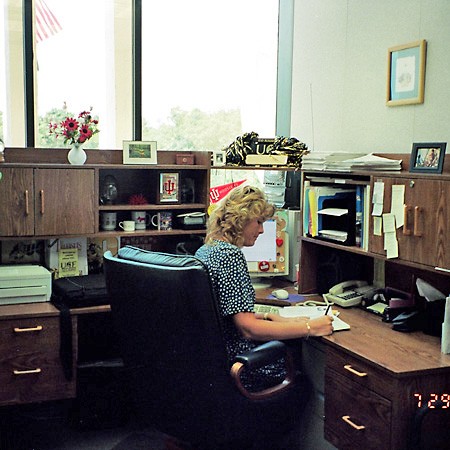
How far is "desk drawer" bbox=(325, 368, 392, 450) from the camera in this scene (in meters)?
2.37

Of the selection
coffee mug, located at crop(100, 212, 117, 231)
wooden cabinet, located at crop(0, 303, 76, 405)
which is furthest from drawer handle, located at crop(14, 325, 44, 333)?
coffee mug, located at crop(100, 212, 117, 231)

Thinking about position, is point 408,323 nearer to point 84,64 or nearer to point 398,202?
point 398,202

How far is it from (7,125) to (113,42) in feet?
2.66

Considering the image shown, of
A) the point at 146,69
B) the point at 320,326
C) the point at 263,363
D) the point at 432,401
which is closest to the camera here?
the point at 432,401

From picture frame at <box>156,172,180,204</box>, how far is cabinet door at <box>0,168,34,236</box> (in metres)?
0.72

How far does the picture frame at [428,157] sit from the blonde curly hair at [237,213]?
64cm

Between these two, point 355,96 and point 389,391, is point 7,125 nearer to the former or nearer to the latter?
point 355,96

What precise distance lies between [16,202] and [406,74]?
2.01 meters

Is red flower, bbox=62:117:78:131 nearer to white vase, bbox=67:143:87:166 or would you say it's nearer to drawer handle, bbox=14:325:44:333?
white vase, bbox=67:143:87:166

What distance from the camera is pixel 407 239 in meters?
2.70

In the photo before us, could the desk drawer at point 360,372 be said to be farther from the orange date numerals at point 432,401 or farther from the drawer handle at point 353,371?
the orange date numerals at point 432,401

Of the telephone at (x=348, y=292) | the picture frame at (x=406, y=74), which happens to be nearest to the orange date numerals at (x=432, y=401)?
the telephone at (x=348, y=292)

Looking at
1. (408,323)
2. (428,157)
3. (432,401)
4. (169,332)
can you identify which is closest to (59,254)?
(169,332)

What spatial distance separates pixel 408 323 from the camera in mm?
2787
